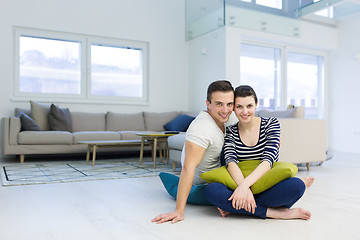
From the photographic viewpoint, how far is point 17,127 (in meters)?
4.75

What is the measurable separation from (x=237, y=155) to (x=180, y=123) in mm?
3831

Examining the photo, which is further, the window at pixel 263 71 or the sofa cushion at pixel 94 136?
the window at pixel 263 71

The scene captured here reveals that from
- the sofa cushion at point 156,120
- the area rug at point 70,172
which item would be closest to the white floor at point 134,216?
the area rug at point 70,172

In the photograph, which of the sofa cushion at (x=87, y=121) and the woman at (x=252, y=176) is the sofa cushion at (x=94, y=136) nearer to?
the sofa cushion at (x=87, y=121)

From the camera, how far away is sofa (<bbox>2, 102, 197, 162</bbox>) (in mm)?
4742

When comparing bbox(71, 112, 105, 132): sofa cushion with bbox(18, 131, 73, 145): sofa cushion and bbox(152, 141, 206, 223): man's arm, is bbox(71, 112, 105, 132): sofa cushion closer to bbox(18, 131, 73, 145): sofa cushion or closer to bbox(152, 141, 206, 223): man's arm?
bbox(18, 131, 73, 145): sofa cushion

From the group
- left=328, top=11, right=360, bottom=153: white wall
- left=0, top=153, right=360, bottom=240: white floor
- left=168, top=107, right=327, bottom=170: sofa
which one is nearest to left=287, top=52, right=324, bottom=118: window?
left=328, top=11, right=360, bottom=153: white wall

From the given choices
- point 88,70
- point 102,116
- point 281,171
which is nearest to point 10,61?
point 88,70

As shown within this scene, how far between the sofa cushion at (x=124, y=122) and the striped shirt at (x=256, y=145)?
13.1 feet

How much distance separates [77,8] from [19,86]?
1668 millimetres

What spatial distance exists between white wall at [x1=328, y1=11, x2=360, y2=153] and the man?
5585 mm

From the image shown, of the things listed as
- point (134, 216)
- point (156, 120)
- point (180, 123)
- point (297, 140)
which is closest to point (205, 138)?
point (134, 216)

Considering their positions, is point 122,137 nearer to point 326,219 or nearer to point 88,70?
point 88,70

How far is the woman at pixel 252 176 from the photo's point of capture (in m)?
1.85
